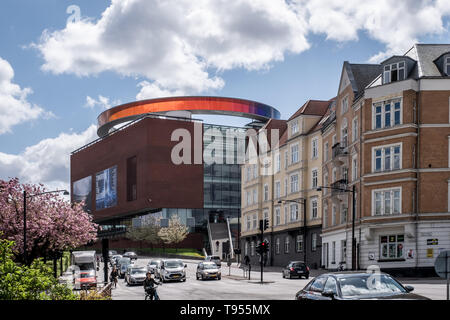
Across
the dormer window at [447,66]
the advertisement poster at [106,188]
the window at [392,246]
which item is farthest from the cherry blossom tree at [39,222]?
the advertisement poster at [106,188]

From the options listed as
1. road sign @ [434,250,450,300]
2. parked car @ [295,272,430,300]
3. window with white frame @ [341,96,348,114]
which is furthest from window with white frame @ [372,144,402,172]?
parked car @ [295,272,430,300]

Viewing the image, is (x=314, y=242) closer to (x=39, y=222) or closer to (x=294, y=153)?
(x=294, y=153)

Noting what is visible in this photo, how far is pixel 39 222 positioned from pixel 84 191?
93.8 meters

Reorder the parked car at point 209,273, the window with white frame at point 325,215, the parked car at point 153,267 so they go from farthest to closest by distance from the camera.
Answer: the window with white frame at point 325,215, the parked car at point 153,267, the parked car at point 209,273

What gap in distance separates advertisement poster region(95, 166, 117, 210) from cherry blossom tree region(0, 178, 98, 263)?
67.1m

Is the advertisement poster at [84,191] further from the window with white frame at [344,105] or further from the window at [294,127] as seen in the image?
the window with white frame at [344,105]

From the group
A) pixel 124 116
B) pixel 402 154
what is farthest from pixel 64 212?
pixel 124 116

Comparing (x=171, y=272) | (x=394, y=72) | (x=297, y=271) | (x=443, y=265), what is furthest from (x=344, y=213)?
(x=443, y=265)

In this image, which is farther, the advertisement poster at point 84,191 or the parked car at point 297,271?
the advertisement poster at point 84,191

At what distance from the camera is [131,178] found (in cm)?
12112

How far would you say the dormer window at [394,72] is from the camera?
4834 centimetres

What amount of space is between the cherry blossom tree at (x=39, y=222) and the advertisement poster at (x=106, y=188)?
6710 cm

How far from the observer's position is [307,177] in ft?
226
